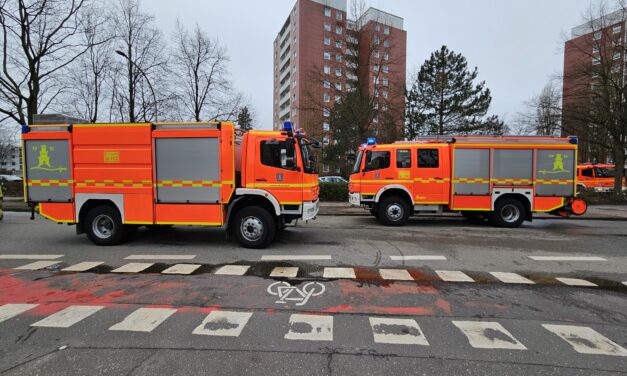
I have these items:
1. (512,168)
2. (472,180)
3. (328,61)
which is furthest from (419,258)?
(328,61)

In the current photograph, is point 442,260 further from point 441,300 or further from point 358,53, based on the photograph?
point 358,53

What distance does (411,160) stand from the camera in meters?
10.6

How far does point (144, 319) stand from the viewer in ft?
12.3

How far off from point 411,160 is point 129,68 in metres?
19.9

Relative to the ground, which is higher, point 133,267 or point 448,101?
point 448,101

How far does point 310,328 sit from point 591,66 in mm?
25458

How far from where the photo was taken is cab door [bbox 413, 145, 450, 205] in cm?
1055

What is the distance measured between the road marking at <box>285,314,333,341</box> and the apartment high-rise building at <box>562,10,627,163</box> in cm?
2364

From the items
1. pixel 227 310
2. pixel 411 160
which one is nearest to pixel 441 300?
pixel 227 310

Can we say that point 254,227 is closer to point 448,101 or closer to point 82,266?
point 82,266

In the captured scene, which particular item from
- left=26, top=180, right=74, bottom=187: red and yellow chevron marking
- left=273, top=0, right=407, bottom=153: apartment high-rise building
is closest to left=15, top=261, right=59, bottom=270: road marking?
left=26, top=180, right=74, bottom=187: red and yellow chevron marking

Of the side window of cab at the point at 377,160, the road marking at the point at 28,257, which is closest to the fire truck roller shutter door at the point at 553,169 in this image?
the side window of cab at the point at 377,160

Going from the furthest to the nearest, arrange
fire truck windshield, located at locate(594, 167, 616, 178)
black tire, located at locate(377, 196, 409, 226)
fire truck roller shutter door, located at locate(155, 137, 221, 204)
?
fire truck windshield, located at locate(594, 167, 616, 178) → black tire, located at locate(377, 196, 409, 226) → fire truck roller shutter door, located at locate(155, 137, 221, 204)

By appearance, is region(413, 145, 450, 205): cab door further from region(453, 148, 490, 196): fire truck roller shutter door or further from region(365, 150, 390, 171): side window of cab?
region(365, 150, 390, 171): side window of cab
